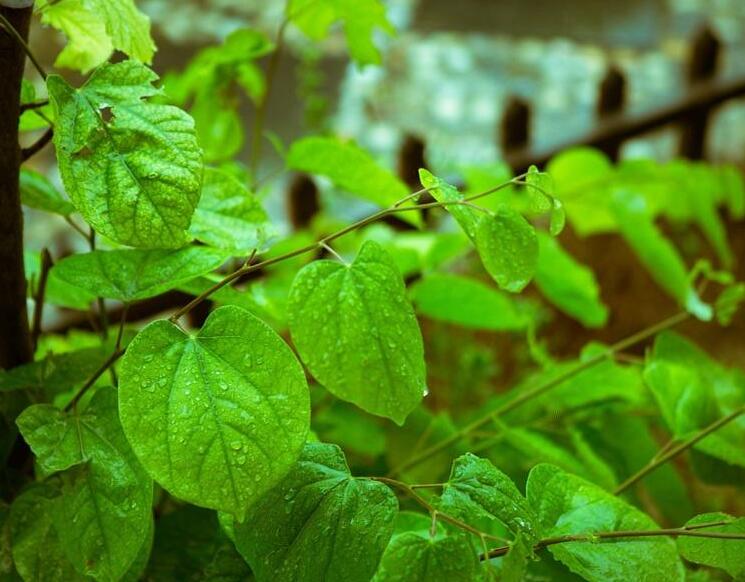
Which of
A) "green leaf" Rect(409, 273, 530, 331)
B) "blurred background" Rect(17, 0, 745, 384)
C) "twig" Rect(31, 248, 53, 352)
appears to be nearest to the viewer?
"twig" Rect(31, 248, 53, 352)

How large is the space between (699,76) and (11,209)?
2.78 m

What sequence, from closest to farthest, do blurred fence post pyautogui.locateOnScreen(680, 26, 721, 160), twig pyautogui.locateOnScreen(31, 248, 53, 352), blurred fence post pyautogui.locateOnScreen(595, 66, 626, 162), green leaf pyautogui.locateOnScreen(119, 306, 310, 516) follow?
green leaf pyautogui.locateOnScreen(119, 306, 310, 516) → twig pyautogui.locateOnScreen(31, 248, 53, 352) → blurred fence post pyautogui.locateOnScreen(595, 66, 626, 162) → blurred fence post pyautogui.locateOnScreen(680, 26, 721, 160)

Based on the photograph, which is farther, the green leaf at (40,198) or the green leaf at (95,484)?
the green leaf at (40,198)

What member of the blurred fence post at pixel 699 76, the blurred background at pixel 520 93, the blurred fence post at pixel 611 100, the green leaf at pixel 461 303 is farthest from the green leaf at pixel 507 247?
the blurred fence post at pixel 699 76

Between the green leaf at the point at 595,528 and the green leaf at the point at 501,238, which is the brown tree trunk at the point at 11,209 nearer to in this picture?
the green leaf at the point at 501,238

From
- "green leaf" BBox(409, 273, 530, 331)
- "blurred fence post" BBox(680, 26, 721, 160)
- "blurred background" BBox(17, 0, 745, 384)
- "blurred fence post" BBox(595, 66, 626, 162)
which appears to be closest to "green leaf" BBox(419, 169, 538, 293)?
"green leaf" BBox(409, 273, 530, 331)

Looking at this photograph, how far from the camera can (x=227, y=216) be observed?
68cm

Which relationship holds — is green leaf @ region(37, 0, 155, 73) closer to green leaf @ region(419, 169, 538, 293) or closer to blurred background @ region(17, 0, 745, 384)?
green leaf @ region(419, 169, 538, 293)

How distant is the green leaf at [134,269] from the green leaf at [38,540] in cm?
14

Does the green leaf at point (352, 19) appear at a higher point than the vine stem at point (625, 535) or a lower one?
higher

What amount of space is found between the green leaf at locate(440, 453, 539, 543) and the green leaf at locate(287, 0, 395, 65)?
52 centimetres

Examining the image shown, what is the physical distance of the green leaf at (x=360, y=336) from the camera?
484 millimetres

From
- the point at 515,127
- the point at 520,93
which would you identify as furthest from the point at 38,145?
the point at 520,93

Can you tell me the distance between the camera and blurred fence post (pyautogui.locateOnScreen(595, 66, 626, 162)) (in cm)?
272
